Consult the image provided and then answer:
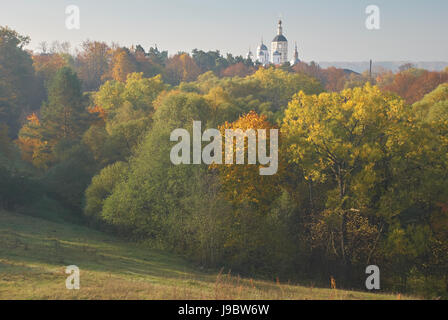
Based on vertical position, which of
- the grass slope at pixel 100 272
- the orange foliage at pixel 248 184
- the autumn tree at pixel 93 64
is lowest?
the grass slope at pixel 100 272

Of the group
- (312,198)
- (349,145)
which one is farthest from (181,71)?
(349,145)

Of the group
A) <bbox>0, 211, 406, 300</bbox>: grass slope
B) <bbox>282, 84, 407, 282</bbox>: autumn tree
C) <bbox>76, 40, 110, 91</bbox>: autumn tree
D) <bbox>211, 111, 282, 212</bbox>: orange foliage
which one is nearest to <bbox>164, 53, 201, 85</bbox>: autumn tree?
<bbox>76, 40, 110, 91</bbox>: autumn tree

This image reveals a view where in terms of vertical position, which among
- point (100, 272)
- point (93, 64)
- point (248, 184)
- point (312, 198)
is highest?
point (93, 64)

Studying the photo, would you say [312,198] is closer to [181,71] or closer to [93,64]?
[93,64]

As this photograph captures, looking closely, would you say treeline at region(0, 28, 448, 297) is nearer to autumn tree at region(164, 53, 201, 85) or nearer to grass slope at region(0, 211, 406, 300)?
grass slope at region(0, 211, 406, 300)

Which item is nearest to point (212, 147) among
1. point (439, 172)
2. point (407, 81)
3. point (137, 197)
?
point (137, 197)

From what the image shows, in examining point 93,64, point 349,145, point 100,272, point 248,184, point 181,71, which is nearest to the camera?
point 100,272

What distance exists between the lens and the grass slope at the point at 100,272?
16.7 metres

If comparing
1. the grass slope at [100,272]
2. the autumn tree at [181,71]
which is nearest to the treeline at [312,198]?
the grass slope at [100,272]

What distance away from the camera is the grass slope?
1673 cm

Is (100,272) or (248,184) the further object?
(248,184)

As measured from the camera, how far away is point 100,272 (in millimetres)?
21797

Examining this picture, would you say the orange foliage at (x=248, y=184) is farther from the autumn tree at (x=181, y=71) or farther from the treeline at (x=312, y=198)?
the autumn tree at (x=181, y=71)
